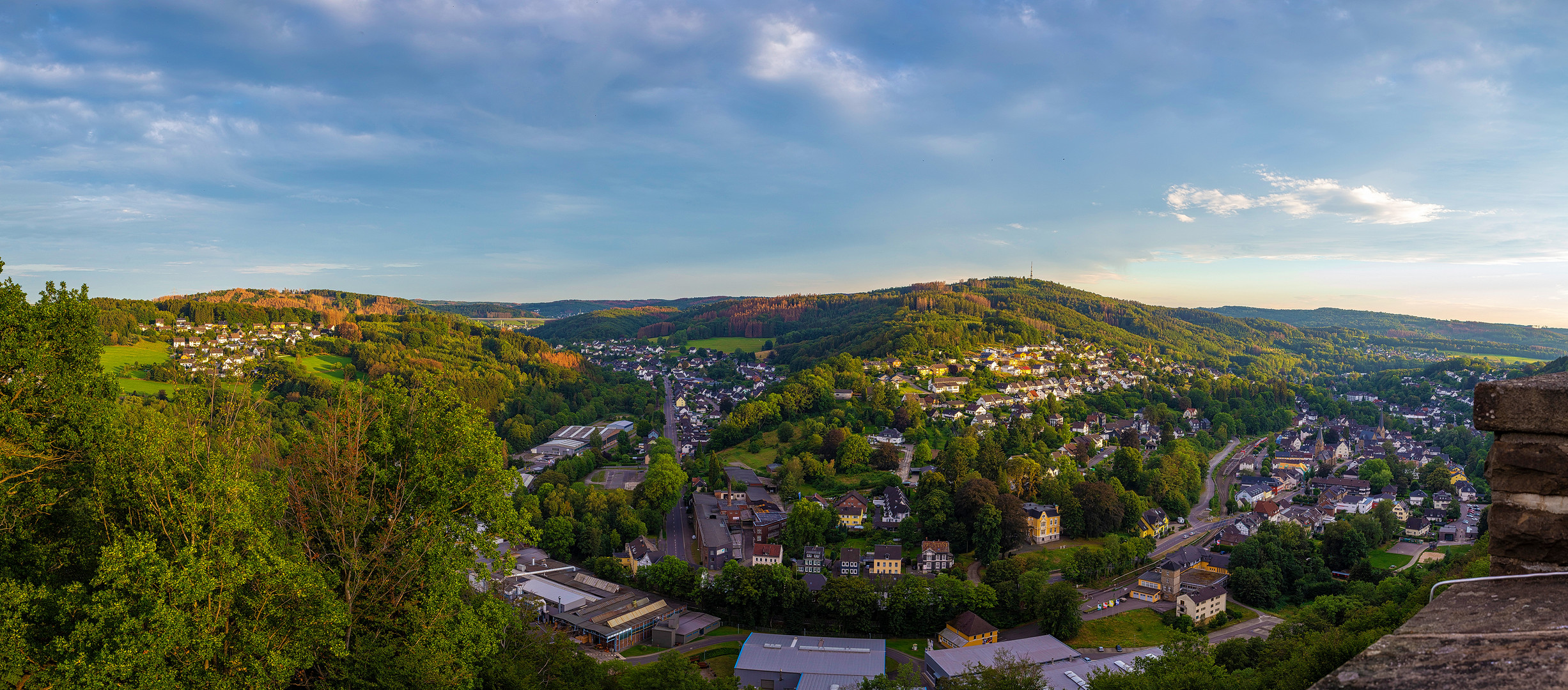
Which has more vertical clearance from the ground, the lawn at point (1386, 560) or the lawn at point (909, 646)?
the lawn at point (1386, 560)

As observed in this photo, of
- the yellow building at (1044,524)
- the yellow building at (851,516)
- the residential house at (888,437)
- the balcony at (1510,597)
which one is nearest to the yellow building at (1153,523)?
the yellow building at (1044,524)

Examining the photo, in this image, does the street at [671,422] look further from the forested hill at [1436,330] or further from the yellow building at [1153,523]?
the forested hill at [1436,330]

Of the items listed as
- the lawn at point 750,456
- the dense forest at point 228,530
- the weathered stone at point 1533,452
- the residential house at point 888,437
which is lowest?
the lawn at point 750,456

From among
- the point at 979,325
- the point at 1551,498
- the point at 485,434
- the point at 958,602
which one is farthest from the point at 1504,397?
the point at 979,325

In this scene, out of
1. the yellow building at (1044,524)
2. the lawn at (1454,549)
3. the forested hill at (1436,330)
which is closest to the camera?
the lawn at (1454,549)

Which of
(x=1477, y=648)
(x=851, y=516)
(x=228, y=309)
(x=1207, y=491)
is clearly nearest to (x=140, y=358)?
(x=228, y=309)

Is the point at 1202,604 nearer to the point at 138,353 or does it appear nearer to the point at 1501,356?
the point at 138,353

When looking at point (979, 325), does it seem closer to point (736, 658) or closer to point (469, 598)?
point (736, 658)
